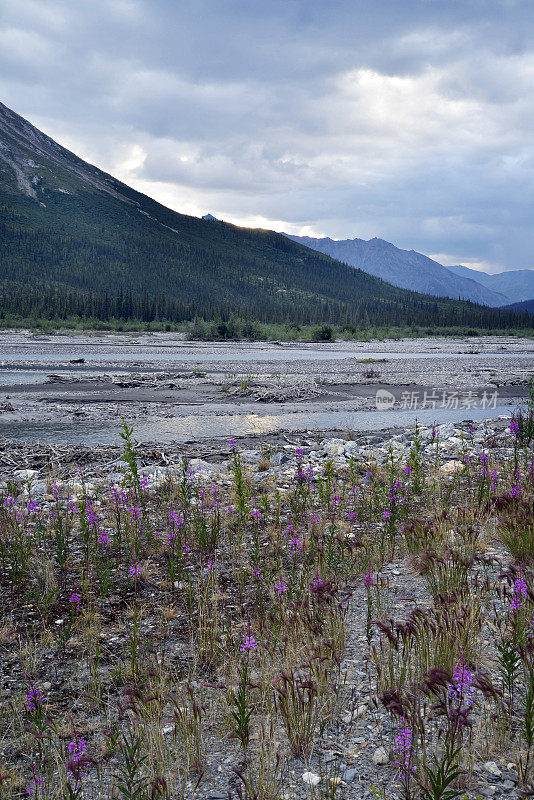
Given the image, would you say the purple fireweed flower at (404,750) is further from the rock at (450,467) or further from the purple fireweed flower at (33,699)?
the rock at (450,467)

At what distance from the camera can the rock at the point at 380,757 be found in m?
2.79

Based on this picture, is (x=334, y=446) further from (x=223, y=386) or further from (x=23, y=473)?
(x=223, y=386)

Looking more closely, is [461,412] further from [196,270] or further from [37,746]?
[196,270]

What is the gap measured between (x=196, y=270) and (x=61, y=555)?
201141 mm

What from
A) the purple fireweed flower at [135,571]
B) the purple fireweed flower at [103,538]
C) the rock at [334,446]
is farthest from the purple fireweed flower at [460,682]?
the rock at [334,446]

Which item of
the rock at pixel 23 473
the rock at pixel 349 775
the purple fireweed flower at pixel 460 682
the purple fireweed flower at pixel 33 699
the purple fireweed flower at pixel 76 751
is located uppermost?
the purple fireweed flower at pixel 460 682

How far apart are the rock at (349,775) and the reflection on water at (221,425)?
11.4 m

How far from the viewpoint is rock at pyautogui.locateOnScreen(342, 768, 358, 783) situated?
2.67 meters

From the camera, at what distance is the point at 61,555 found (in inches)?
206

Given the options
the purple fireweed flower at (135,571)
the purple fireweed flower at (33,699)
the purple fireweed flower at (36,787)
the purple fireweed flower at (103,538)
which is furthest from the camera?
the purple fireweed flower at (103,538)

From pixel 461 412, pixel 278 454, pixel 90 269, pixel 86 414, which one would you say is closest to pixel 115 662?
pixel 278 454
